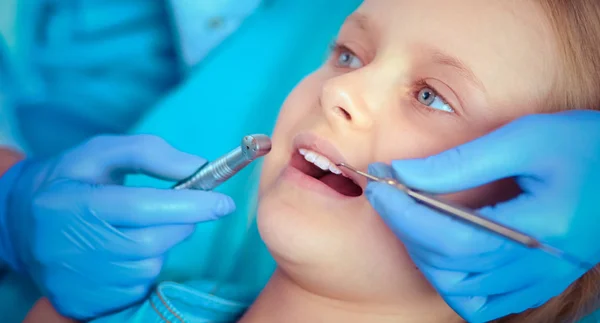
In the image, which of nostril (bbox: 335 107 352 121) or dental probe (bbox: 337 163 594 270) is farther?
nostril (bbox: 335 107 352 121)

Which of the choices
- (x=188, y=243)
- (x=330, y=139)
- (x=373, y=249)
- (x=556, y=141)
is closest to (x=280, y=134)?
(x=330, y=139)

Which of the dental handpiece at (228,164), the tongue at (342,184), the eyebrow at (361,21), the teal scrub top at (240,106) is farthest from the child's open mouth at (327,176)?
the teal scrub top at (240,106)

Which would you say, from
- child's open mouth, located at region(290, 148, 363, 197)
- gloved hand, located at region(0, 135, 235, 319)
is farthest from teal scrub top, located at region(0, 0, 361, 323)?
child's open mouth, located at region(290, 148, 363, 197)

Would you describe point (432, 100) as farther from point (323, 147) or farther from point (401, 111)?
point (323, 147)

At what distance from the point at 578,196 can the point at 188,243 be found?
0.92m

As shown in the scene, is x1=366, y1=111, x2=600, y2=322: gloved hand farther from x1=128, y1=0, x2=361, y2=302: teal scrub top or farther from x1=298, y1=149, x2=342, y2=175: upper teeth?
x1=128, y1=0, x2=361, y2=302: teal scrub top

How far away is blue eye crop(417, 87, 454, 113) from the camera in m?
0.84

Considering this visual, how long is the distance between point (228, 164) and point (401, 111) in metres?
0.28

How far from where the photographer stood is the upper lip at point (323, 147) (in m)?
0.83

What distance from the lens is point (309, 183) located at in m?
0.86

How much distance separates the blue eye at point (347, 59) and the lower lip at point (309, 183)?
0.24 m

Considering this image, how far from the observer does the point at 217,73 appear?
4.90 feet

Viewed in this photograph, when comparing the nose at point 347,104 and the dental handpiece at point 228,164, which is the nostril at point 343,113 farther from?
the dental handpiece at point 228,164

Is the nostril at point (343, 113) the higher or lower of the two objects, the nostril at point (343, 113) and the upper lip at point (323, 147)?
the higher
